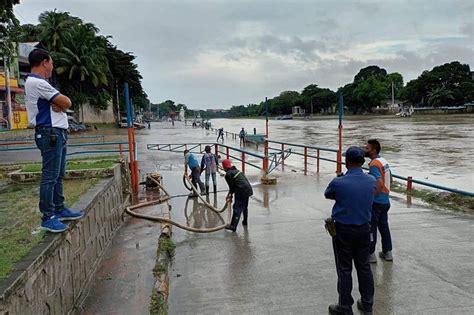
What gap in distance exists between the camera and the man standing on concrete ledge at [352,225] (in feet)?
11.9

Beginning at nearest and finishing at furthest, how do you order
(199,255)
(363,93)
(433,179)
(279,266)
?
(279,266) < (199,255) < (433,179) < (363,93)

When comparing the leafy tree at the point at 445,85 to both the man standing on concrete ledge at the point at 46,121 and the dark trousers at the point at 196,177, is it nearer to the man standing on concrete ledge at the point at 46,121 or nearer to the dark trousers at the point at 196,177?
the dark trousers at the point at 196,177

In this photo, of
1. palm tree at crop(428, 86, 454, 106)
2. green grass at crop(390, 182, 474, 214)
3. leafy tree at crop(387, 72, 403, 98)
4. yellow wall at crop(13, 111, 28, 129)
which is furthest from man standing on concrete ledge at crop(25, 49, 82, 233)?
leafy tree at crop(387, 72, 403, 98)

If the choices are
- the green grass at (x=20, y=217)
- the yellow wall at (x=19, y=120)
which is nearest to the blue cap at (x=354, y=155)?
the green grass at (x=20, y=217)

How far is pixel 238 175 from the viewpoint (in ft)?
23.4

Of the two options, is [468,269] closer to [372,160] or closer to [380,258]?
[380,258]

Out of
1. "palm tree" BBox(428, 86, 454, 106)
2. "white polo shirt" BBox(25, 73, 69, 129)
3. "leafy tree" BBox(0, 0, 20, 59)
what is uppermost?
"leafy tree" BBox(0, 0, 20, 59)

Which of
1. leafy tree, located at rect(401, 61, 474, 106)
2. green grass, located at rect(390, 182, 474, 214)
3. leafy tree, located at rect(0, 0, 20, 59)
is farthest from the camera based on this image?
leafy tree, located at rect(401, 61, 474, 106)

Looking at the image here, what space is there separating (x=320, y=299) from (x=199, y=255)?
83.2 inches

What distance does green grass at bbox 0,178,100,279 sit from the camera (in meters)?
3.32

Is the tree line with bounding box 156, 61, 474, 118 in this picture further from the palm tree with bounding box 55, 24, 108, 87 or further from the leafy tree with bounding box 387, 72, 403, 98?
the palm tree with bounding box 55, 24, 108, 87

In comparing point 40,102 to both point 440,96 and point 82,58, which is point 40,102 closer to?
point 82,58

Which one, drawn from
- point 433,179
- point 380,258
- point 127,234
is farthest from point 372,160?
point 433,179

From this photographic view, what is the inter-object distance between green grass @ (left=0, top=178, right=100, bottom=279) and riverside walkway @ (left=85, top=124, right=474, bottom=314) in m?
1.07
